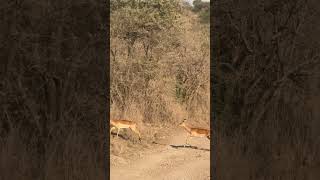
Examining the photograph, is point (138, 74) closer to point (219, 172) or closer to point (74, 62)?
point (74, 62)

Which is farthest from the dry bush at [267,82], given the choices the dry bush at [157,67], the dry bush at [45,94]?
the dry bush at [157,67]

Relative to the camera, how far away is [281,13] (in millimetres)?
6426

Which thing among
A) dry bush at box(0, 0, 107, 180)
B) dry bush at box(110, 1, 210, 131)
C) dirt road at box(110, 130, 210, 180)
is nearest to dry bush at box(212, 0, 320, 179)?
dirt road at box(110, 130, 210, 180)

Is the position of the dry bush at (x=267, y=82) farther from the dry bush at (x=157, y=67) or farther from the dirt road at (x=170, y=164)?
the dry bush at (x=157, y=67)

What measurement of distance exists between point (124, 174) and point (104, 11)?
232 centimetres

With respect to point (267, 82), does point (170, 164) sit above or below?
below

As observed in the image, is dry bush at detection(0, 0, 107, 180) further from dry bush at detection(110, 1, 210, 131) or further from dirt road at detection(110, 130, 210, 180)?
dry bush at detection(110, 1, 210, 131)

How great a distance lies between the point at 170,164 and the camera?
8.39 metres

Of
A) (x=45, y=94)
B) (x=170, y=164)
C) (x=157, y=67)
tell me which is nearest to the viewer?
(x=45, y=94)

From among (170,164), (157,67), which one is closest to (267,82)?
(170,164)

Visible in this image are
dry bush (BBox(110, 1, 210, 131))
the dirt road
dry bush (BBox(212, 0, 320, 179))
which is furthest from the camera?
dry bush (BBox(110, 1, 210, 131))

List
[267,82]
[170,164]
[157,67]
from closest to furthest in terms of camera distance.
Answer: [267,82] < [170,164] < [157,67]

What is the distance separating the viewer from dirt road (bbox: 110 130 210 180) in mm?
7781

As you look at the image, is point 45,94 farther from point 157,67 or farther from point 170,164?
point 157,67
